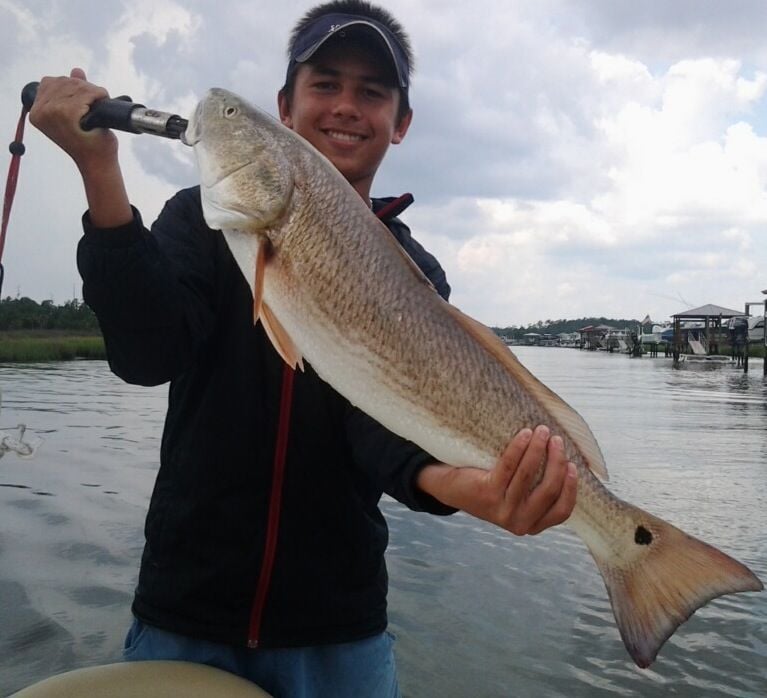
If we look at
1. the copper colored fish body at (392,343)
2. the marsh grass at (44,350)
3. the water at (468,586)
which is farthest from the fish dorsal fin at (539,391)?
the marsh grass at (44,350)

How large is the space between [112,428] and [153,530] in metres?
12.4

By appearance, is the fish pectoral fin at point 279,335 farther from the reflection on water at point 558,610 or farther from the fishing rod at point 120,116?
the reflection on water at point 558,610

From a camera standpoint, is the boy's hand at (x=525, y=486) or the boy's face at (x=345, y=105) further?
the boy's face at (x=345, y=105)

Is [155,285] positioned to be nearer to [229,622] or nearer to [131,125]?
[131,125]

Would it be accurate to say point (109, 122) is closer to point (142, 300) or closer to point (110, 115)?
point (110, 115)

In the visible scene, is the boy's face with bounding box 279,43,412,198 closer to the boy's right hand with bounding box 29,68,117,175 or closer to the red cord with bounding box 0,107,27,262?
the boy's right hand with bounding box 29,68,117,175

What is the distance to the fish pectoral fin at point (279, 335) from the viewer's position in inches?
80.1

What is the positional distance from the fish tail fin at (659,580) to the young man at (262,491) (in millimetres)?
307

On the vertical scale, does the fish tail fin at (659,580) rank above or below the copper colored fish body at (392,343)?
below

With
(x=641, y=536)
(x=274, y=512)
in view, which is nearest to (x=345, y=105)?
(x=274, y=512)

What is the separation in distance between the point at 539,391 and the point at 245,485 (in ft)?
3.29

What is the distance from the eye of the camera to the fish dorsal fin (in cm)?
218

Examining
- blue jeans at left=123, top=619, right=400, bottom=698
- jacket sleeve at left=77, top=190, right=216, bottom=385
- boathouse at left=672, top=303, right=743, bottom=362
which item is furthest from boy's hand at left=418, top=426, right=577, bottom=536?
boathouse at left=672, top=303, right=743, bottom=362

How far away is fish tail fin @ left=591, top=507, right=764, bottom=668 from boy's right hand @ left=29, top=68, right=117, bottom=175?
73.7 inches
